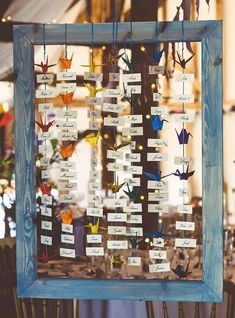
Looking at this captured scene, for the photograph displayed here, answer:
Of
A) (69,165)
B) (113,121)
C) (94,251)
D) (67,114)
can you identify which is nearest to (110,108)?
(113,121)

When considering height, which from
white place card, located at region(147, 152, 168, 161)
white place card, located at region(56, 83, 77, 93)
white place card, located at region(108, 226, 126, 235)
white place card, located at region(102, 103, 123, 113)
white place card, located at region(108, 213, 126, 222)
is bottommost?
white place card, located at region(108, 226, 126, 235)

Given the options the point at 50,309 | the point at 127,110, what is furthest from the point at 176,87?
the point at 50,309

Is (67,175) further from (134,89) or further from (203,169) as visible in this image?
(203,169)

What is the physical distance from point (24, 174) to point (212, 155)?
0.79m

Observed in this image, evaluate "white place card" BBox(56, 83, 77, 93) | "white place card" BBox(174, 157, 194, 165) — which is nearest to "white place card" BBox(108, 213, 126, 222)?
"white place card" BBox(174, 157, 194, 165)

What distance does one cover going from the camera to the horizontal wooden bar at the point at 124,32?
103 inches

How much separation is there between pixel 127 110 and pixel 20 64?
18.2 feet

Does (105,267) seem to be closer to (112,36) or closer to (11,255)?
(11,255)

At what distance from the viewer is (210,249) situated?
2.63 meters

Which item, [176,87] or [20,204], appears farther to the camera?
[176,87]

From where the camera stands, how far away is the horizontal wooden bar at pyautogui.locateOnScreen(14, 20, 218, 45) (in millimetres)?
2621

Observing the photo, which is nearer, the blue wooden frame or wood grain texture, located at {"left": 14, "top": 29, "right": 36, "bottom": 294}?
the blue wooden frame

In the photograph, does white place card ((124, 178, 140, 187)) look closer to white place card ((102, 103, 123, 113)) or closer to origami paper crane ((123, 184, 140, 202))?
origami paper crane ((123, 184, 140, 202))

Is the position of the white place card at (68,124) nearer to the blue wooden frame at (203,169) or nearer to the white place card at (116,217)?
the blue wooden frame at (203,169)
